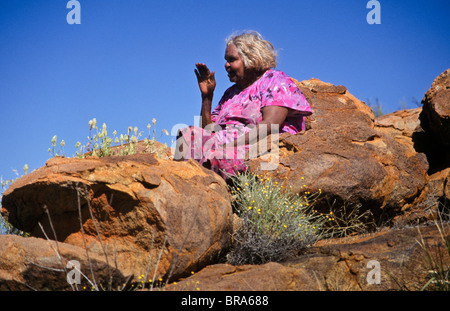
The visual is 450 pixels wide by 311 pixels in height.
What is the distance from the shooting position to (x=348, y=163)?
588 cm

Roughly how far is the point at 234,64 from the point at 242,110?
Result: 0.70 metres

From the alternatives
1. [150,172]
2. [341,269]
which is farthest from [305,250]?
[150,172]

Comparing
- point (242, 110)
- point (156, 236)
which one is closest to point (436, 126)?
point (242, 110)

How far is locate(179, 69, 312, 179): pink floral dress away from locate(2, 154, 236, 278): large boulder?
1.33 metres

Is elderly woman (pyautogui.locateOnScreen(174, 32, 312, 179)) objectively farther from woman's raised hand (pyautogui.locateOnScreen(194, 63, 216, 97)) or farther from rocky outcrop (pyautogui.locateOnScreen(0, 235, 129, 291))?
rocky outcrop (pyautogui.locateOnScreen(0, 235, 129, 291))

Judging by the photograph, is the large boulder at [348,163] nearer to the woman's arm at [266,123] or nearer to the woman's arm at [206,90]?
the woman's arm at [266,123]

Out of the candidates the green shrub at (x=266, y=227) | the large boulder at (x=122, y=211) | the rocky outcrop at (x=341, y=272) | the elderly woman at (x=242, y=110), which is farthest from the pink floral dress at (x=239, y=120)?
the rocky outcrop at (x=341, y=272)

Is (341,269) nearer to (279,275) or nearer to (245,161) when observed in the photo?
(279,275)

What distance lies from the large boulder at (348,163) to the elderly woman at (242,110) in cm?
28

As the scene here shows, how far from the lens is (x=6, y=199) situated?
437cm

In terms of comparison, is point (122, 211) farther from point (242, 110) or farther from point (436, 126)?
point (436, 126)

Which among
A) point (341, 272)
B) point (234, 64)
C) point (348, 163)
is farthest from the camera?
point (234, 64)

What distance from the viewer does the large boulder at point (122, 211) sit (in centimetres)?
413

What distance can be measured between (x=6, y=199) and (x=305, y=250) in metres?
2.95
